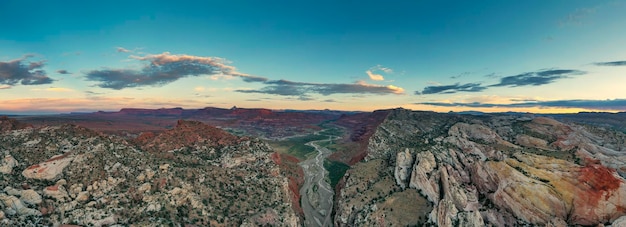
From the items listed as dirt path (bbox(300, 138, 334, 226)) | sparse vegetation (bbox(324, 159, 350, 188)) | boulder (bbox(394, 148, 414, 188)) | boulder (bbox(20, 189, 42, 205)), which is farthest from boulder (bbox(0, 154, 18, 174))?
sparse vegetation (bbox(324, 159, 350, 188))

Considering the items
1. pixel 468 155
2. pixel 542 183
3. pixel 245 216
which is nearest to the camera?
pixel 542 183

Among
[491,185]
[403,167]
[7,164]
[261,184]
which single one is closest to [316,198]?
[261,184]

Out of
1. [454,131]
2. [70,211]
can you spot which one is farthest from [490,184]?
[70,211]

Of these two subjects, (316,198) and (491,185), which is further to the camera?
(316,198)

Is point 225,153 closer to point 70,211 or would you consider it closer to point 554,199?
point 70,211

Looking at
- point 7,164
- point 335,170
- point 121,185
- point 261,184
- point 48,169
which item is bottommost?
point 335,170

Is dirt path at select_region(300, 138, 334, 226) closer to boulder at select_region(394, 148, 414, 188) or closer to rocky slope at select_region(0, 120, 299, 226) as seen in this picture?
rocky slope at select_region(0, 120, 299, 226)

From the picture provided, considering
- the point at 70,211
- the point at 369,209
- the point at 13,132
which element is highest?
the point at 13,132

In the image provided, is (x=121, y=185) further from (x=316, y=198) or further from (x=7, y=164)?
(x=316, y=198)
